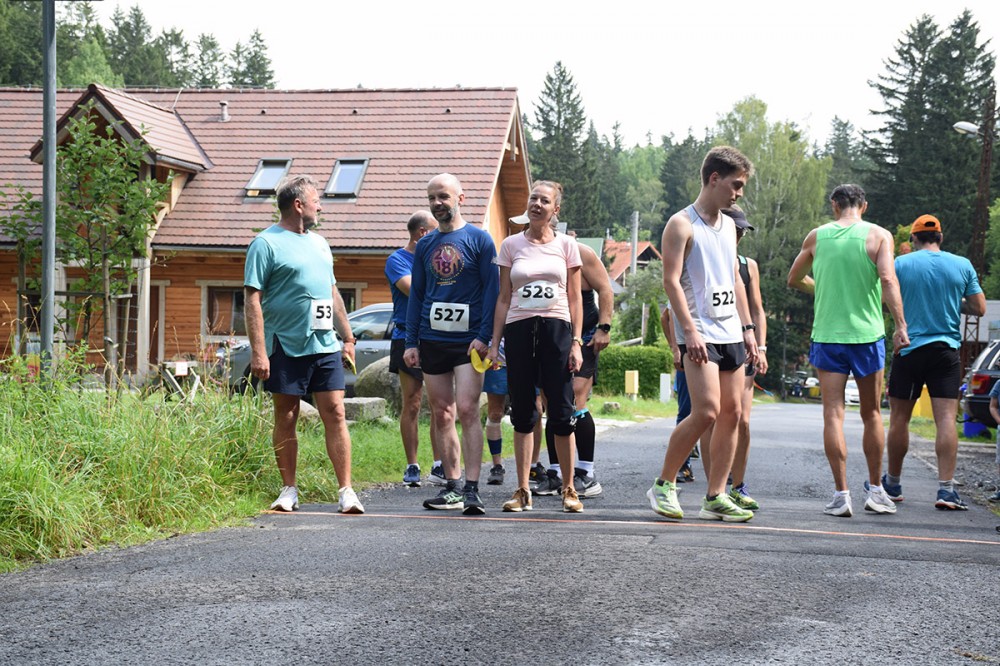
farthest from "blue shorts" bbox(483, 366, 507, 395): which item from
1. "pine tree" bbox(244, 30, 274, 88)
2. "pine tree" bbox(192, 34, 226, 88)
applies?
"pine tree" bbox(192, 34, 226, 88)

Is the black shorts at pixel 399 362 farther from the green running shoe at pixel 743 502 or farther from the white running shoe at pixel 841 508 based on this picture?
the white running shoe at pixel 841 508

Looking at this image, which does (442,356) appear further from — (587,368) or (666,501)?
A: (666,501)

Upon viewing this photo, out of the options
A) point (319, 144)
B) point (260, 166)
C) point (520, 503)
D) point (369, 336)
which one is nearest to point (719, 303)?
point (520, 503)

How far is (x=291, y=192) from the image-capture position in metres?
7.04

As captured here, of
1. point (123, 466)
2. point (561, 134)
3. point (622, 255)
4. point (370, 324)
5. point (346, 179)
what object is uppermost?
point (561, 134)

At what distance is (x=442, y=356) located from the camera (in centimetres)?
713

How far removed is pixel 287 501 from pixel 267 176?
21364mm

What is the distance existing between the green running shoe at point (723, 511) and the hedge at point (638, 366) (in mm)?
28984

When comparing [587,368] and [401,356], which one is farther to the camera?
[401,356]

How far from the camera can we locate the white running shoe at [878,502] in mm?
7301

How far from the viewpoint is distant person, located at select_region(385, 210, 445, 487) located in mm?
8531

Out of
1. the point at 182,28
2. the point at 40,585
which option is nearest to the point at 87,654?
the point at 40,585

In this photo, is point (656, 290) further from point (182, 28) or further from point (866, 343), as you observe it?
point (182, 28)

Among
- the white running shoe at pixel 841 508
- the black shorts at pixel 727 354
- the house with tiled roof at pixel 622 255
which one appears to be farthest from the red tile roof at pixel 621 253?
the black shorts at pixel 727 354
